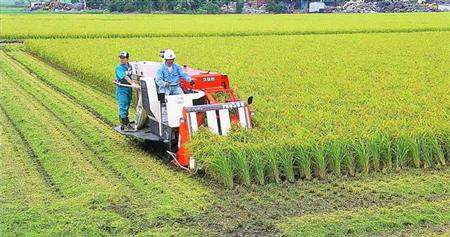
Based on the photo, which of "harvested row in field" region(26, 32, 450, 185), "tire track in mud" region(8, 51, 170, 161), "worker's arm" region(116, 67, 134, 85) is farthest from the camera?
"worker's arm" region(116, 67, 134, 85)


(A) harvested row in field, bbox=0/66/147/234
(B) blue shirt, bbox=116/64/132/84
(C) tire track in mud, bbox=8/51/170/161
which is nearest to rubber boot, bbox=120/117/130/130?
(C) tire track in mud, bbox=8/51/170/161

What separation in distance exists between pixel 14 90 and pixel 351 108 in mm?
9122

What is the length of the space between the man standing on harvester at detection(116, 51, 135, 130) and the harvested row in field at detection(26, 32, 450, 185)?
2239 mm

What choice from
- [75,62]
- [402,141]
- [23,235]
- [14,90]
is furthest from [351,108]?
[75,62]

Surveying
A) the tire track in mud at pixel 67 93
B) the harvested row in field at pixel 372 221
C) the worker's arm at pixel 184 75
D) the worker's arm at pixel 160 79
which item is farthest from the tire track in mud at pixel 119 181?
the worker's arm at pixel 184 75

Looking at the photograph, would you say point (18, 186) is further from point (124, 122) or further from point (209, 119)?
point (124, 122)

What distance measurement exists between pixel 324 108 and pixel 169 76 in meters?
3.32

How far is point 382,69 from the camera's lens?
19.0 meters

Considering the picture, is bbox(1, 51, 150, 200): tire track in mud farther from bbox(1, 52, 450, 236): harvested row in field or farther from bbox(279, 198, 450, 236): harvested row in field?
bbox(279, 198, 450, 236): harvested row in field

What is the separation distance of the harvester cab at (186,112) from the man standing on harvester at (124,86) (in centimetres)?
28

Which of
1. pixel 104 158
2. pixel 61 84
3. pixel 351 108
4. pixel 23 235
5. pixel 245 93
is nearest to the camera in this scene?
pixel 23 235

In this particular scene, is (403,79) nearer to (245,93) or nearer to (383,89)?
(383,89)

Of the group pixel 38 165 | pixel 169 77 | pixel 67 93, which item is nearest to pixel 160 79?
pixel 169 77

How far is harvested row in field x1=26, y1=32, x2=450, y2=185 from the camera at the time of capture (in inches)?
354
